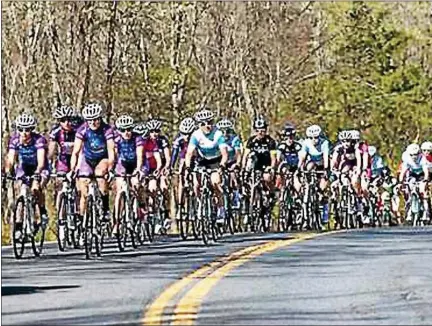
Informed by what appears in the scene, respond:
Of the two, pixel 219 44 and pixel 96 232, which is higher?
pixel 219 44

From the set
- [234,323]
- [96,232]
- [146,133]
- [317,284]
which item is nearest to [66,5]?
[146,133]

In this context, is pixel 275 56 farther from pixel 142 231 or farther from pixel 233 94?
pixel 142 231

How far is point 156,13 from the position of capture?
39.2 metres

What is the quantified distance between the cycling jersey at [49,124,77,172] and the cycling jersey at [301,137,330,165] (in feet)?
21.9

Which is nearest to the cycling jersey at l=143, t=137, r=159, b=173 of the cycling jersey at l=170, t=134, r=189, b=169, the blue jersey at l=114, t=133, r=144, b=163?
the cycling jersey at l=170, t=134, r=189, b=169

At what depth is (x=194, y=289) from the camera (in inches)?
497

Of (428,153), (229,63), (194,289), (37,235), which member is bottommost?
(194,289)

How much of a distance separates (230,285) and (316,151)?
10.5m

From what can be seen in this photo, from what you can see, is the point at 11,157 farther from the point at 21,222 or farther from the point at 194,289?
the point at 194,289

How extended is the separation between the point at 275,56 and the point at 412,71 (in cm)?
912

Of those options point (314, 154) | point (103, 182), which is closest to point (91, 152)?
point (103, 182)

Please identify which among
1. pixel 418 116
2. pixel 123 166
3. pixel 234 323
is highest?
pixel 418 116

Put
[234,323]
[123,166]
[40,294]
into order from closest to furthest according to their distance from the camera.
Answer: [234,323] → [40,294] → [123,166]

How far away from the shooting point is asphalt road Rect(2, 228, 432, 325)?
1096 cm
